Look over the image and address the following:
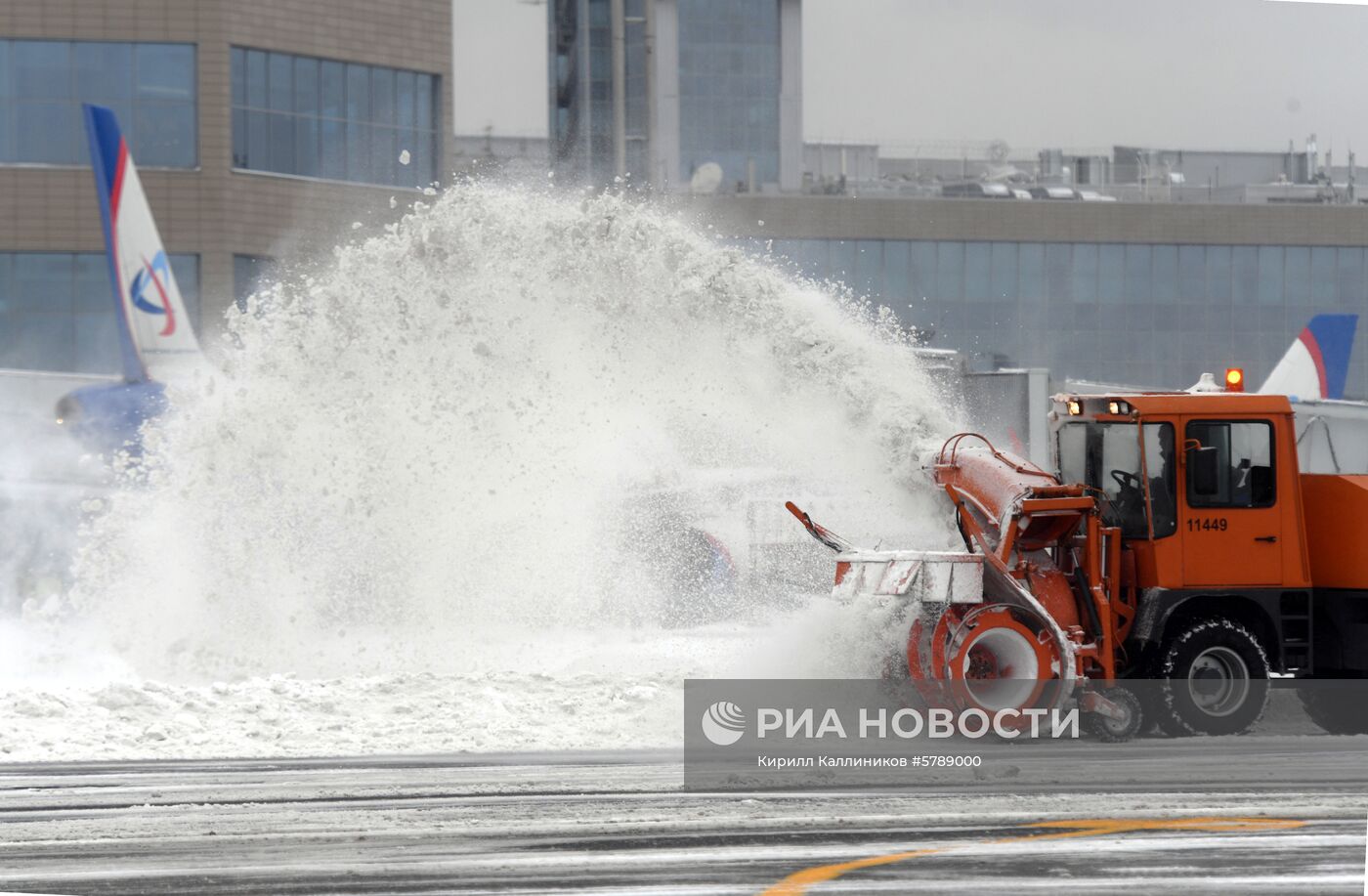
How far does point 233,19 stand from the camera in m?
37.7

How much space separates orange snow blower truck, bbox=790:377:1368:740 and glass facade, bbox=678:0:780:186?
63.2 metres

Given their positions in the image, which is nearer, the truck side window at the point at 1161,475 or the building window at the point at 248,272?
the truck side window at the point at 1161,475

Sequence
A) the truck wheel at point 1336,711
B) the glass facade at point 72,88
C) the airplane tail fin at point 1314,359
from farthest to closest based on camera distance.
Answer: the glass facade at point 72,88 < the airplane tail fin at point 1314,359 < the truck wheel at point 1336,711

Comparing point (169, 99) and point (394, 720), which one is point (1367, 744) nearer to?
point (394, 720)

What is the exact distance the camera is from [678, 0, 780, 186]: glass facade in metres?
74.2

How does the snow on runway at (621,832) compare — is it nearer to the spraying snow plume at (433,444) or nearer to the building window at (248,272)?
the spraying snow plume at (433,444)

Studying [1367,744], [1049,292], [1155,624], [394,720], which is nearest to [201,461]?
[394,720]

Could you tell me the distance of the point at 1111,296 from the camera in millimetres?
59156

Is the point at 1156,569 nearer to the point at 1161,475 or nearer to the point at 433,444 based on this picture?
the point at 1161,475

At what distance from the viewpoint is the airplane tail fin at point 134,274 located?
81.4 feet

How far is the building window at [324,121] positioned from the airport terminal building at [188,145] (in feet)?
0.11

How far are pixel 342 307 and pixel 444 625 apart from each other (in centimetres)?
284

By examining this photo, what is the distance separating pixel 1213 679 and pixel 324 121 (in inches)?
1198

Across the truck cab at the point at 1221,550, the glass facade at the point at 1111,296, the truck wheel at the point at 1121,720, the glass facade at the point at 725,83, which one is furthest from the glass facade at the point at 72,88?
the glass facade at the point at 725,83
